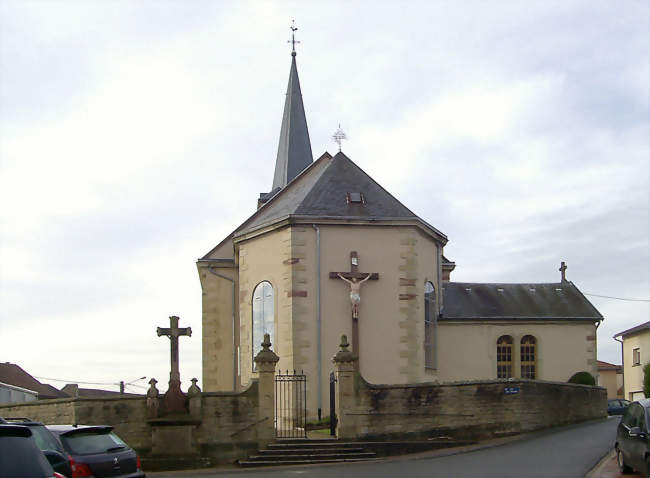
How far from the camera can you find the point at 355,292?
92.2 ft

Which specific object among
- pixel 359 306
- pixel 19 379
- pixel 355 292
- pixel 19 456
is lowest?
pixel 19 379

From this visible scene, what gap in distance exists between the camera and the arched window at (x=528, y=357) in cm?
3384

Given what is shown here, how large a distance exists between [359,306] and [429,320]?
3.80 metres

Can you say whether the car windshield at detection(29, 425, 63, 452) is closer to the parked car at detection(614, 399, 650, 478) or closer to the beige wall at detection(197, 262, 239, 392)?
the parked car at detection(614, 399, 650, 478)

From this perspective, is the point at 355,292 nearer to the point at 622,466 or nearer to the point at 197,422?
the point at 197,422

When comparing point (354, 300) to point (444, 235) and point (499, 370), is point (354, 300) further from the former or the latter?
point (499, 370)

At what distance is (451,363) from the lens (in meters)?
32.5

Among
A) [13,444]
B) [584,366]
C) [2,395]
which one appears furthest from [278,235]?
[2,395]

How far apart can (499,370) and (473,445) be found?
10879 mm

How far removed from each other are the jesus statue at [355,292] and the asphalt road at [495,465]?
6873 millimetres

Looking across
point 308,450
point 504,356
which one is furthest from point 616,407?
point 308,450

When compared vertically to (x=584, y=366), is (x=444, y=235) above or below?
above

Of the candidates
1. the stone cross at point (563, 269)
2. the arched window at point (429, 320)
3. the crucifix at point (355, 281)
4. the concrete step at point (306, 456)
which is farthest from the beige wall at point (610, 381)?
the concrete step at point (306, 456)

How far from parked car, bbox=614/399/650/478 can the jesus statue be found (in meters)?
12.3
